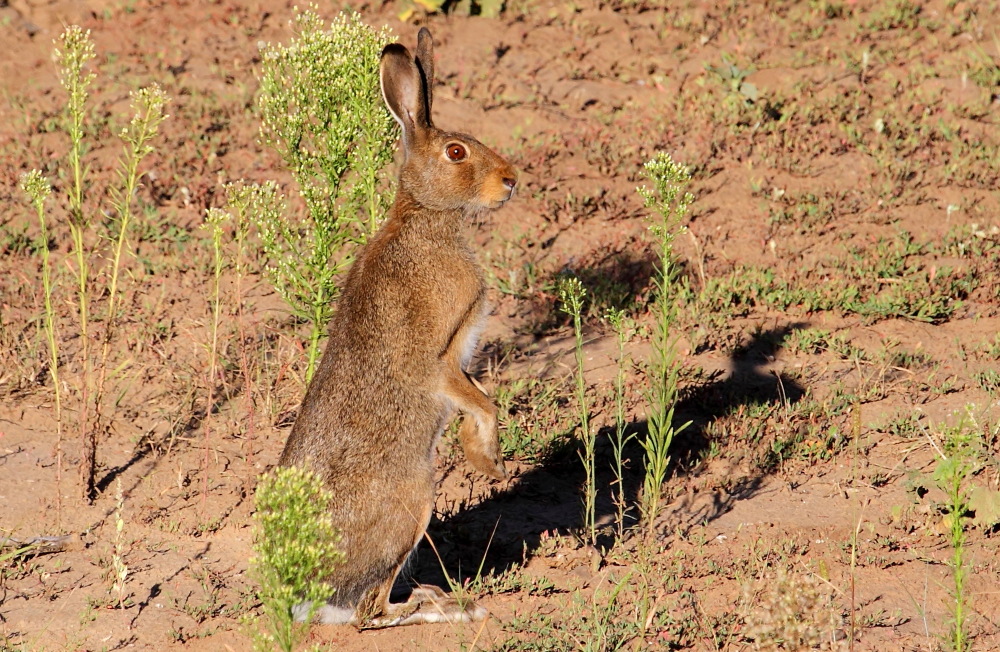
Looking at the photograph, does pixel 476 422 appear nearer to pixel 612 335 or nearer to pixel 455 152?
pixel 455 152

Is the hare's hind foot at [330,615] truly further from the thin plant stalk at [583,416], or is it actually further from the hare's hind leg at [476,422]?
the thin plant stalk at [583,416]

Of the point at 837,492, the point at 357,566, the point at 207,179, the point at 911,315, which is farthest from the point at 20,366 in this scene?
the point at 911,315

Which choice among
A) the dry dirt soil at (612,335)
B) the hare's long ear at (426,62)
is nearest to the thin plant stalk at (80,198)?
the dry dirt soil at (612,335)

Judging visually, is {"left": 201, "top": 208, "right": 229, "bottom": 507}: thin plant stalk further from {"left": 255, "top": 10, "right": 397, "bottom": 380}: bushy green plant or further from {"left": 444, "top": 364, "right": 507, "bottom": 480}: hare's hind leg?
{"left": 444, "top": 364, "right": 507, "bottom": 480}: hare's hind leg

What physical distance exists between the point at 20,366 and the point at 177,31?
17.3ft

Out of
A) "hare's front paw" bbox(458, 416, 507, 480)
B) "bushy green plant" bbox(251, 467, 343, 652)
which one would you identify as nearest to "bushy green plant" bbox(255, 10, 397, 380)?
"hare's front paw" bbox(458, 416, 507, 480)

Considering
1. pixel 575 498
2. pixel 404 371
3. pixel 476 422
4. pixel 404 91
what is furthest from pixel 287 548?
pixel 575 498

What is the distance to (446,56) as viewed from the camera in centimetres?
1127

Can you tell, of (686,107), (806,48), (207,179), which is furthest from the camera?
(806,48)

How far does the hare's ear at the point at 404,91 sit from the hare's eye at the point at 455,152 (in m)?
0.18

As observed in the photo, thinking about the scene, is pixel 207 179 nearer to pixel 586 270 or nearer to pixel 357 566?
pixel 586 270

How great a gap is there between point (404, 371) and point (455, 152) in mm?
1314

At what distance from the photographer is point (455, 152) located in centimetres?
624

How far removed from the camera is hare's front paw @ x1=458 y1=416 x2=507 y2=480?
5848 mm
